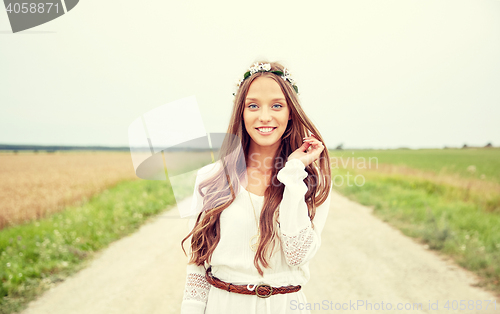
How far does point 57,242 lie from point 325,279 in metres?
4.34

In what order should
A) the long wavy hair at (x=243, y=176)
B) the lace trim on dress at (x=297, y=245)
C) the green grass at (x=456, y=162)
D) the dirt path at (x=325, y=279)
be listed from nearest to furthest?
the lace trim on dress at (x=297, y=245)
the long wavy hair at (x=243, y=176)
the dirt path at (x=325, y=279)
the green grass at (x=456, y=162)

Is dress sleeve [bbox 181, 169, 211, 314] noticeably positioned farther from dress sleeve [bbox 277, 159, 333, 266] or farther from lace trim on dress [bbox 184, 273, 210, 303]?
dress sleeve [bbox 277, 159, 333, 266]

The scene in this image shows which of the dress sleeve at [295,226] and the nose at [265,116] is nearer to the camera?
the dress sleeve at [295,226]

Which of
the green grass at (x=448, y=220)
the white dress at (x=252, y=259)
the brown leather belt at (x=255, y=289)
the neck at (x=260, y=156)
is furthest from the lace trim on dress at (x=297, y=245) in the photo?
the green grass at (x=448, y=220)

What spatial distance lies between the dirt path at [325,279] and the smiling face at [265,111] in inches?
102

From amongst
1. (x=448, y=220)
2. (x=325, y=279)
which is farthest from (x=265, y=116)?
(x=448, y=220)

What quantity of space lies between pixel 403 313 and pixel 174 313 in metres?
2.48

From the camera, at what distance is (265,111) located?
61.0 inches

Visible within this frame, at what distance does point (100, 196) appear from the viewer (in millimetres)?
9578

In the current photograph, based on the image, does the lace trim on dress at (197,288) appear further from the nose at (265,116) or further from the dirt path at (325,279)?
the dirt path at (325,279)

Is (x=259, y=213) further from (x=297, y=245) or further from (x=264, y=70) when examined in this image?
(x=264, y=70)

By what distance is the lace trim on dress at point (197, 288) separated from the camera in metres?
1.51

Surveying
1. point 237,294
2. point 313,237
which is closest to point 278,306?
point 237,294

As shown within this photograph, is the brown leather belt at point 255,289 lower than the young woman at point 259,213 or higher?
lower
